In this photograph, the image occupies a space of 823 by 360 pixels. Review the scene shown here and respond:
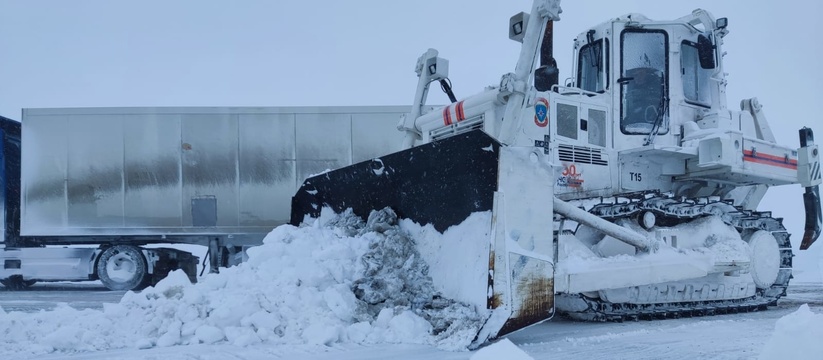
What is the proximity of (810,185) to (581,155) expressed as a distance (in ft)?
10.0

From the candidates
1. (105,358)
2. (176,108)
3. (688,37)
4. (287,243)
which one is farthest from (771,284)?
(176,108)

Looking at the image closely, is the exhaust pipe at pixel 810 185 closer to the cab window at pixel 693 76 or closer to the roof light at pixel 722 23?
the cab window at pixel 693 76

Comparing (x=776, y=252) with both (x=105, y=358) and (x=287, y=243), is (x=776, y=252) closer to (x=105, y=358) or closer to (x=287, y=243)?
(x=287, y=243)

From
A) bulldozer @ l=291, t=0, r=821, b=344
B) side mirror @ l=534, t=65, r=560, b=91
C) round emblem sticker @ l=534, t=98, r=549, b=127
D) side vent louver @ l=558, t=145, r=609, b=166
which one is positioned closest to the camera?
bulldozer @ l=291, t=0, r=821, b=344

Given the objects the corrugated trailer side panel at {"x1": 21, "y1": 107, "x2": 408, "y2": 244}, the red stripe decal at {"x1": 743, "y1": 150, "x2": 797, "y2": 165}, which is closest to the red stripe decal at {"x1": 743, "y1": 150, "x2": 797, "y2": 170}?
the red stripe decal at {"x1": 743, "y1": 150, "x2": 797, "y2": 165}

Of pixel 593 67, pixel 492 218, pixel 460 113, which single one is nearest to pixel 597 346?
pixel 492 218

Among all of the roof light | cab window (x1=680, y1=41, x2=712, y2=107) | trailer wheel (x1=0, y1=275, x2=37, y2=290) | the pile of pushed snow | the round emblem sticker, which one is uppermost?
the roof light

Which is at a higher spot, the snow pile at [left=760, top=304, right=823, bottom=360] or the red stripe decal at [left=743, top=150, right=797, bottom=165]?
the red stripe decal at [left=743, top=150, right=797, bottom=165]

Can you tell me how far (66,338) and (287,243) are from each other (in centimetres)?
174

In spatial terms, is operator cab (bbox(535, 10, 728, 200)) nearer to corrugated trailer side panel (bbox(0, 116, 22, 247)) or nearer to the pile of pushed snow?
the pile of pushed snow

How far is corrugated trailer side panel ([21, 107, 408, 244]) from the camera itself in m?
9.88

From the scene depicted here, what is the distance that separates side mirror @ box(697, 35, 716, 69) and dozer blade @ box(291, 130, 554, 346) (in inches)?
117

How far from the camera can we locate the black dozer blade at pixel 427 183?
432cm

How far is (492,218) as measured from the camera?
412 cm
